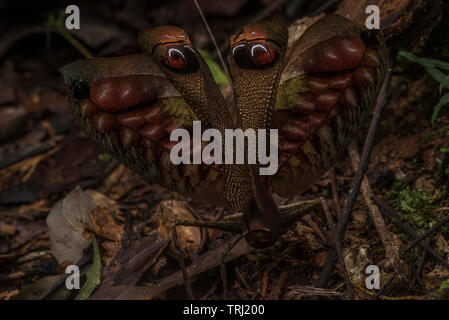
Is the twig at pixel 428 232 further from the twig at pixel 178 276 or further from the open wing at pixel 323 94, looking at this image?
the twig at pixel 178 276

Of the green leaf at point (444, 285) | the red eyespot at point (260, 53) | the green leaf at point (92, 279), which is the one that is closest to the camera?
the red eyespot at point (260, 53)

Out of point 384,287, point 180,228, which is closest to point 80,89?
point 180,228

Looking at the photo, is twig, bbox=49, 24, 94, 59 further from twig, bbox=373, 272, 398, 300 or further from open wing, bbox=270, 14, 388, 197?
twig, bbox=373, 272, 398, 300

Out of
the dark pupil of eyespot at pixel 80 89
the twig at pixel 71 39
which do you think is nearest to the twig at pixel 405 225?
the dark pupil of eyespot at pixel 80 89

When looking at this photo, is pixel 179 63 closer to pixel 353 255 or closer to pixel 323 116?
pixel 323 116

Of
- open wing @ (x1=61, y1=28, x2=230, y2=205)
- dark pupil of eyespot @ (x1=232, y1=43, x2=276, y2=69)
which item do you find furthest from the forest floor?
dark pupil of eyespot @ (x1=232, y1=43, x2=276, y2=69)
